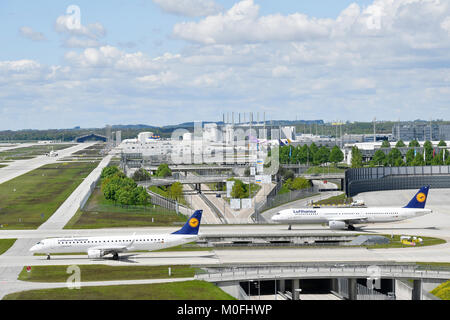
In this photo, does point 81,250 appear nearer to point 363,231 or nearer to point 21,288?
point 21,288

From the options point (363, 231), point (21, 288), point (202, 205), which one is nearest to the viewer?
point (21, 288)

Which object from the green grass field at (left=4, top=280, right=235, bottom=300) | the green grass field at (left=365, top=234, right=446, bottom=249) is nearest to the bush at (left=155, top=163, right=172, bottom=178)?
the green grass field at (left=365, top=234, right=446, bottom=249)

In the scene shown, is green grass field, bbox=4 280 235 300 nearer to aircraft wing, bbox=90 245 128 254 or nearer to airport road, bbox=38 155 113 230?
aircraft wing, bbox=90 245 128 254

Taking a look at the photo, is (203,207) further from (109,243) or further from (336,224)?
(109,243)

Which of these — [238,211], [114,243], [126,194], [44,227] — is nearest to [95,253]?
[114,243]

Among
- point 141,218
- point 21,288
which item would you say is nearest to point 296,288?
point 21,288

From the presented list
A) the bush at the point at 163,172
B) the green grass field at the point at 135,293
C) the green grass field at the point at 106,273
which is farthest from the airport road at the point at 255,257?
the bush at the point at 163,172
